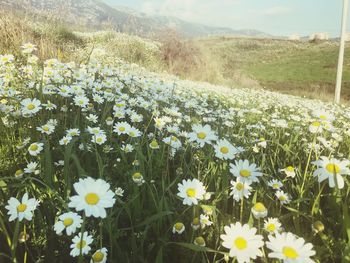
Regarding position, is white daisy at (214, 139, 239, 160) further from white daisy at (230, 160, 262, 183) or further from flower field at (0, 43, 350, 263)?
white daisy at (230, 160, 262, 183)

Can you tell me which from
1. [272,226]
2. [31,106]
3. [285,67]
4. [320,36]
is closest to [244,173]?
[272,226]

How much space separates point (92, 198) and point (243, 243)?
0.47 m

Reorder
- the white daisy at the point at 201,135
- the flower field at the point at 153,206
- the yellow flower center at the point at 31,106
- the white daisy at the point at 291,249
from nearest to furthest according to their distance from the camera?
the white daisy at the point at 291,249, the flower field at the point at 153,206, the white daisy at the point at 201,135, the yellow flower center at the point at 31,106

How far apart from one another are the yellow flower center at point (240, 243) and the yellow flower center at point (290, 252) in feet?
0.35

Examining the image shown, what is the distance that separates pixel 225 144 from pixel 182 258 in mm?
607

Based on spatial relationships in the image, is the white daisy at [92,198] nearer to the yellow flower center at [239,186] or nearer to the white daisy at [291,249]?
the white daisy at [291,249]

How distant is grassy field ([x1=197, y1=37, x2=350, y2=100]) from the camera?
18125 mm

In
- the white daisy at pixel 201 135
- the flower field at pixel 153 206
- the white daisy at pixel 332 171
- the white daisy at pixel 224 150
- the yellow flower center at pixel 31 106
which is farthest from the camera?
the yellow flower center at pixel 31 106

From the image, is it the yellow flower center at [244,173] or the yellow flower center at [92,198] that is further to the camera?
the yellow flower center at [244,173]

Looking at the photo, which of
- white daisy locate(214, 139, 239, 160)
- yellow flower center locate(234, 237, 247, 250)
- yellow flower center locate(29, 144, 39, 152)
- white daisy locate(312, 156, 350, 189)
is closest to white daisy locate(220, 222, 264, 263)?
yellow flower center locate(234, 237, 247, 250)

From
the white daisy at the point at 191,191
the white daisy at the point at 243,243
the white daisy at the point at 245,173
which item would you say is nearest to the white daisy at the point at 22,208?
the white daisy at the point at 191,191

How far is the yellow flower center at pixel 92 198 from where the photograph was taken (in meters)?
0.88

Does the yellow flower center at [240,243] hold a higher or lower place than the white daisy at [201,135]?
lower

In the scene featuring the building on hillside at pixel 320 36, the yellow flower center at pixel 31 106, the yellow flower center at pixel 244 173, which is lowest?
the yellow flower center at pixel 244 173
